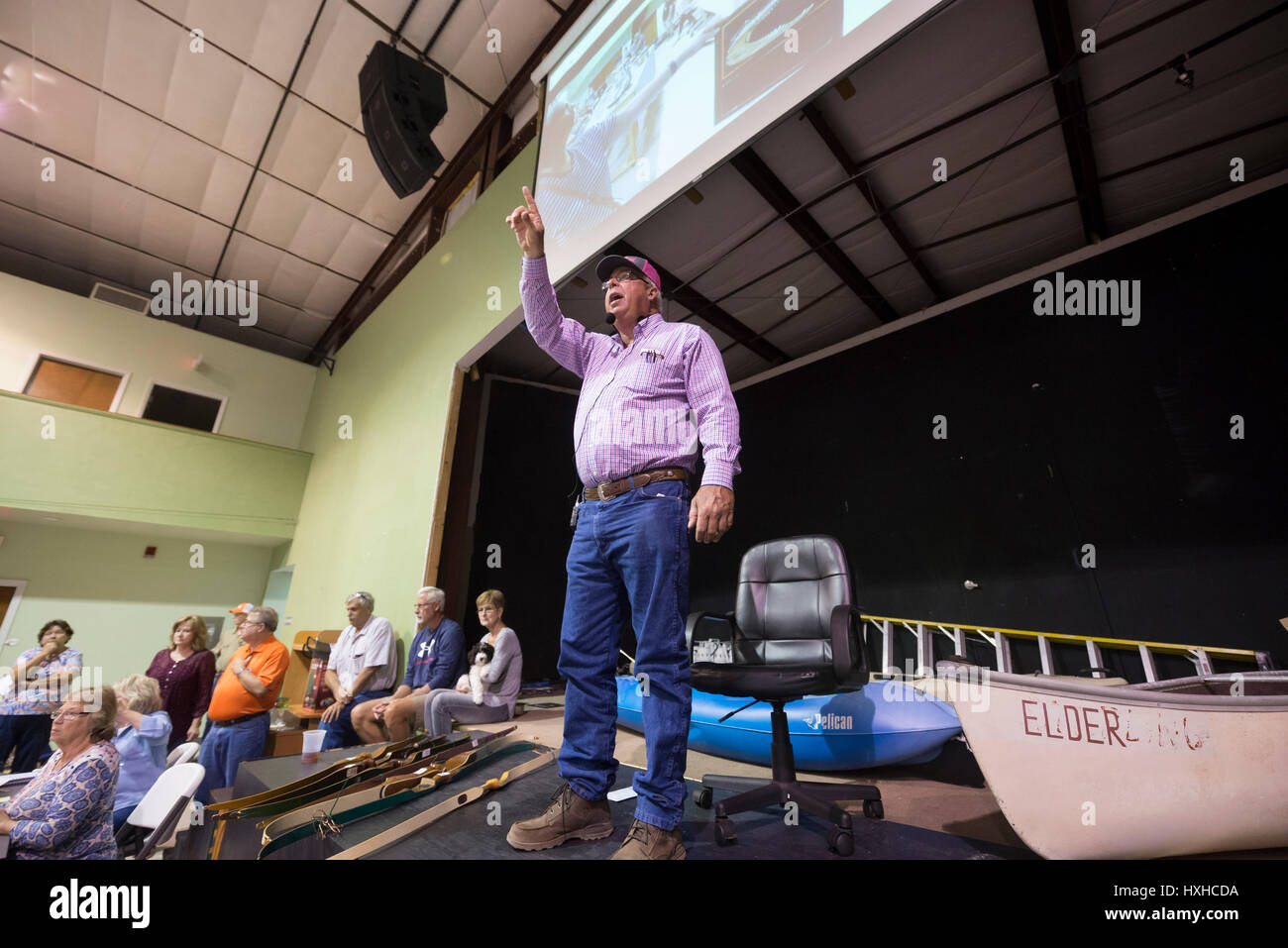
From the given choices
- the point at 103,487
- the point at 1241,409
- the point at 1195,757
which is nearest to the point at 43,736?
the point at 103,487

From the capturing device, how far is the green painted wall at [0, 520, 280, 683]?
6188mm

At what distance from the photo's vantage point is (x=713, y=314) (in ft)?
15.6

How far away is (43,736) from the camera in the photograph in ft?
10.1

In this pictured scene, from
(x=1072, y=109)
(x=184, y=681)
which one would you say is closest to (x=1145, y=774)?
(x=1072, y=109)

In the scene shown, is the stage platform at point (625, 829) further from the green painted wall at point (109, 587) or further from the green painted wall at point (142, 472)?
the green painted wall at point (109, 587)

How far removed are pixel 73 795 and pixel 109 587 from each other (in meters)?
7.70

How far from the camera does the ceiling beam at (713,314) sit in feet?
13.6

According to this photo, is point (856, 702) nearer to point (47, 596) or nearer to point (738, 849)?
point (738, 849)

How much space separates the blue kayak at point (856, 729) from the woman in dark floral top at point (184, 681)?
301 cm

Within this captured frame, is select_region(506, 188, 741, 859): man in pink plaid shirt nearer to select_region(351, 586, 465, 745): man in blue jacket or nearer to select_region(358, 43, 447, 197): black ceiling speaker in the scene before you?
select_region(351, 586, 465, 745): man in blue jacket

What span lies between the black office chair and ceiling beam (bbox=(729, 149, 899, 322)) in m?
2.29

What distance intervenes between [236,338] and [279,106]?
4.51 metres

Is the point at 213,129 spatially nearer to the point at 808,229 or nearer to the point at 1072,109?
the point at 808,229

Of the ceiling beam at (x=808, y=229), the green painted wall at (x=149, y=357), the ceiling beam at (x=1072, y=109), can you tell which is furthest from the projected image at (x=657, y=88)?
the green painted wall at (x=149, y=357)
